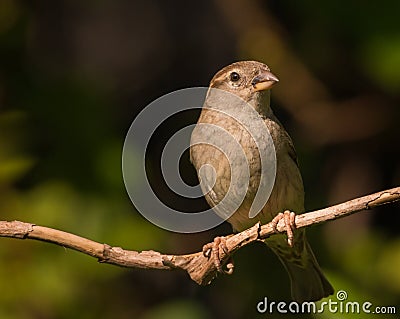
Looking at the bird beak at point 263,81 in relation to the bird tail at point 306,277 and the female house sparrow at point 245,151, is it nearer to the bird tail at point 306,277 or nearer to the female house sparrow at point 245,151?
the female house sparrow at point 245,151

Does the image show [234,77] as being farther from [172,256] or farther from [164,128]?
[164,128]

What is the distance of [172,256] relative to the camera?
8.77ft

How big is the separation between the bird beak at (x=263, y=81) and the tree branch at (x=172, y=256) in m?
0.55

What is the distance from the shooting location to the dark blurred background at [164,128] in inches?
146

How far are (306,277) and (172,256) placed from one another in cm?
120

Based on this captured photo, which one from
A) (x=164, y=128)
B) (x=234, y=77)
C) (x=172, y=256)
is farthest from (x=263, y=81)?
(x=164, y=128)

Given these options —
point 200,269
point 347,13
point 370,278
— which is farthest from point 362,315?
point 347,13

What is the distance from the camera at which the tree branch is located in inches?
95.0

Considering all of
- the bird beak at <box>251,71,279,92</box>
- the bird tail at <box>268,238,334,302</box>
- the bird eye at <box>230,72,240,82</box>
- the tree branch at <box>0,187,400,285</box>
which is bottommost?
the tree branch at <box>0,187,400,285</box>

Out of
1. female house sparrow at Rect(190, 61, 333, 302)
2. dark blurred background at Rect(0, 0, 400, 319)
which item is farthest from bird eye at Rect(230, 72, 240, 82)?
dark blurred background at Rect(0, 0, 400, 319)

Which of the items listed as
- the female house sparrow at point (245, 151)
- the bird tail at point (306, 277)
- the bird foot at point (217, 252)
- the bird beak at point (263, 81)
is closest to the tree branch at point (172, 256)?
the bird foot at point (217, 252)

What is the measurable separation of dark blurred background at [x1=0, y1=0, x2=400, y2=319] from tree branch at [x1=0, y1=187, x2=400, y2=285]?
673mm

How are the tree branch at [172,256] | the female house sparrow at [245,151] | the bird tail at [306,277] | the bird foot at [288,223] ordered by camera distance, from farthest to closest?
the bird tail at [306,277], the female house sparrow at [245,151], the bird foot at [288,223], the tree branch at [172,256]

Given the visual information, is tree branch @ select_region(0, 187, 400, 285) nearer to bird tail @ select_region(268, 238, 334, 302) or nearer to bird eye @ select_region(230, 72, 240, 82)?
bird eye @ select_region(230, 72, 240, 82)
